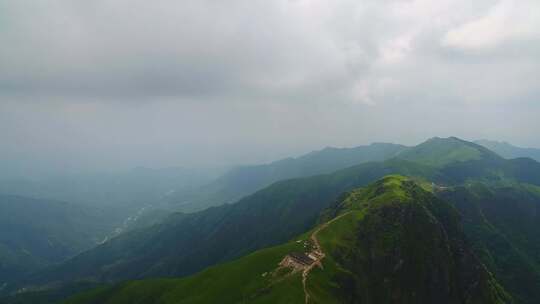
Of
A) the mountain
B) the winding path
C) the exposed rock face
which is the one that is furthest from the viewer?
the exposed rock face

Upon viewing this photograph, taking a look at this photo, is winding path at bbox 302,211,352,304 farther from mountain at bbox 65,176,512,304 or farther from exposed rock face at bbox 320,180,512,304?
exposed rock face at bbox 320,180,512,304

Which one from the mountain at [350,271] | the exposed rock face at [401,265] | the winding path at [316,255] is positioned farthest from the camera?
Result: the exposed rock face at [401,265]

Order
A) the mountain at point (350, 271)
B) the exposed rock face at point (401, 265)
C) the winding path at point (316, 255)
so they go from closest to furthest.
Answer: the winding path at point (316, 255)
the mountain at point (350, 271)
the exposed rock face at point (401, 265)

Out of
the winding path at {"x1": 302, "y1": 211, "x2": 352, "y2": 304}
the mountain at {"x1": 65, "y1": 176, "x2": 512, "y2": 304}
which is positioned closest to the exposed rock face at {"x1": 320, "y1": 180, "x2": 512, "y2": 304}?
the mountain at {"x1": 65, "y1": 176, "x2": 512, "y2": 304}

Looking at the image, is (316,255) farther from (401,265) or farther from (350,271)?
(401,265)

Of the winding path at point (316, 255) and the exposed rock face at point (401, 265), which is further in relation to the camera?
the exposed rock face at point (401, 265)

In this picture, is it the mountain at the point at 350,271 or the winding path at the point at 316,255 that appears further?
the mountain at the point at 350,271

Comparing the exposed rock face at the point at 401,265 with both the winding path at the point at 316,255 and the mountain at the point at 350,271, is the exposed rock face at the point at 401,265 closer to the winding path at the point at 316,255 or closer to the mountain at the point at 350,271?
the mountain at the point at 350,271

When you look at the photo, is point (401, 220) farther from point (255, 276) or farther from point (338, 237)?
point (255, 276)

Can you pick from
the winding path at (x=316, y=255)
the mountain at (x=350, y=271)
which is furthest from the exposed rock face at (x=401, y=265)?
the winding path at (x=316, y=255)

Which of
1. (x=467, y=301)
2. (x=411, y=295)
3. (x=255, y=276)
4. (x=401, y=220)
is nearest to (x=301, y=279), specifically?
(x=255, y=276)

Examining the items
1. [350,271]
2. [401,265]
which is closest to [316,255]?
[350,271]
